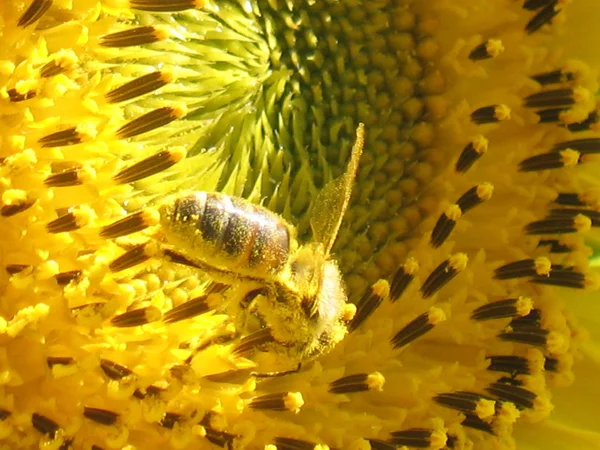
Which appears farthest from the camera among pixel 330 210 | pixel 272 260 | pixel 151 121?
pixel 151 121

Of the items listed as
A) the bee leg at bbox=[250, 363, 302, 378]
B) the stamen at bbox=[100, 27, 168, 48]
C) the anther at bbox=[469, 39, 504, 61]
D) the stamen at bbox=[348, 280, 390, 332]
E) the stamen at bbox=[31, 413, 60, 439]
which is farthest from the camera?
the anther at bbox=[469, 39, 504, 61]

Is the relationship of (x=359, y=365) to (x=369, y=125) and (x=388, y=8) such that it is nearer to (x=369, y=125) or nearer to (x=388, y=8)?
(x=369, y=125)

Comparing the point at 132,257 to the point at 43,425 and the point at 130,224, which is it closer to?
the point at 130,224

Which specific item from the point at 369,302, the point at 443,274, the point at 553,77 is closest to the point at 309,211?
the point at 369,302

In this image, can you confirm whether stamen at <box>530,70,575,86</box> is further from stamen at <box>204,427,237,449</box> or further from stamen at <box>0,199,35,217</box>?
stamen at <box>0,199,35,217</box>

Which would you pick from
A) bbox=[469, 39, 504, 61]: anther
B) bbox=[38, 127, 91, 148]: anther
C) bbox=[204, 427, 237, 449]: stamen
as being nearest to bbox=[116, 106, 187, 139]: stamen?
bbox=[38, 127, 91, 148]: anther

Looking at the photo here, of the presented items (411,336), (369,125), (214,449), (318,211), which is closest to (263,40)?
(369,125)
